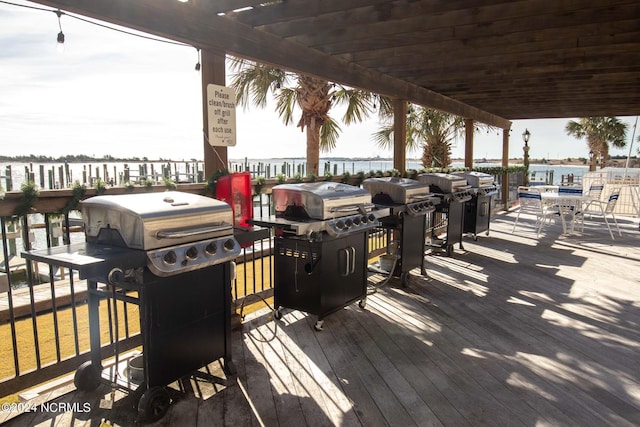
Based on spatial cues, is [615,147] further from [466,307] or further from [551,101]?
[466,307]

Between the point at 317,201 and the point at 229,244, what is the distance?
958 mm

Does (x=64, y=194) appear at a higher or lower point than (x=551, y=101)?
lower

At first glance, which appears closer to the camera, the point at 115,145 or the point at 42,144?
the point at 42,144

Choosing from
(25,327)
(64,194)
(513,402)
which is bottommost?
(25,327)

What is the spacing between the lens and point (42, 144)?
1534 cm

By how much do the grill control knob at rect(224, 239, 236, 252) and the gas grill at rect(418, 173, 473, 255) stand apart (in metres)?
3.83

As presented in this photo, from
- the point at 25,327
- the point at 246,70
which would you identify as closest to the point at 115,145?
the point at 246,70

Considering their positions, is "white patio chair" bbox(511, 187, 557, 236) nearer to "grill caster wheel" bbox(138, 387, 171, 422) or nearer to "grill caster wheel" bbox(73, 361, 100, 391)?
"grill caster wheel" bbox(138, 387, 171, 422)

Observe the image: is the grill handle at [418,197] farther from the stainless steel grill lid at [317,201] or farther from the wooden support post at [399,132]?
the wooden support post at [399,132]

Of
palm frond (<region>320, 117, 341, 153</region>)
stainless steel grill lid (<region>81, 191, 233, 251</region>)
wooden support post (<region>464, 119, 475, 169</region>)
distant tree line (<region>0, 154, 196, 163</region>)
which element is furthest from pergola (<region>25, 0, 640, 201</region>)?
distant tree line (<region>0, 154, 196, 163</region>)

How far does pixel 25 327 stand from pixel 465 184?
6169 millimetres

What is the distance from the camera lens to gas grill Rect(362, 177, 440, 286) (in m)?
4.36

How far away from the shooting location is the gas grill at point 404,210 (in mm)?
4363

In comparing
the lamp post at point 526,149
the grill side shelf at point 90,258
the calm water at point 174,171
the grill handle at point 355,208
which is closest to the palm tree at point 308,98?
the calm water at point 174,171
